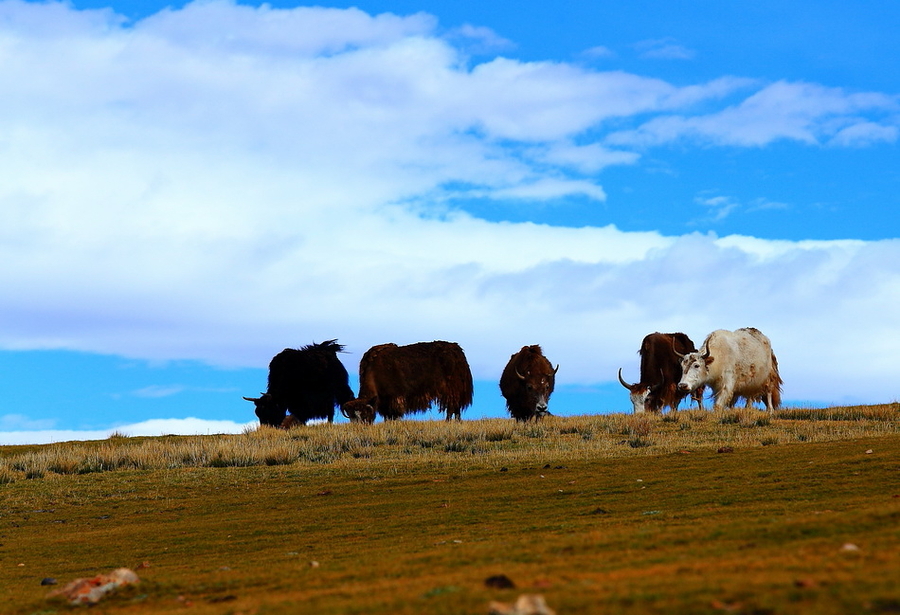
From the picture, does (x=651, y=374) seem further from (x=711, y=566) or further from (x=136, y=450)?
(x=711, y=566)

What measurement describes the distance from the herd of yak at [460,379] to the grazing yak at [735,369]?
28mm

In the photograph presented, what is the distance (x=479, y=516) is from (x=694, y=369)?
16.8 metres

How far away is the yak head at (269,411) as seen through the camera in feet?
114

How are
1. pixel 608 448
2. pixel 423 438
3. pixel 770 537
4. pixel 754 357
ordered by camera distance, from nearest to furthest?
pixel 770 537 → pixel 608 448 → pixel 423 438 → pixel 754 357

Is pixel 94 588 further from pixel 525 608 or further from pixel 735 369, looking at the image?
pixel 735 369

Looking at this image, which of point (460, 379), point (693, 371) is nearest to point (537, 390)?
point (460, 379)

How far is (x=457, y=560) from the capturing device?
8430mm

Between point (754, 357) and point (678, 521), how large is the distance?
811 inches

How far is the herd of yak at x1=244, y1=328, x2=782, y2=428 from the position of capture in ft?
96.0

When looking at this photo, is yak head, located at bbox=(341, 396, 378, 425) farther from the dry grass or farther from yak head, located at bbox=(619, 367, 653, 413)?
yak head, located at bbox=(619, 367, 653, 413)

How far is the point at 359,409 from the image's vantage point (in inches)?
1233

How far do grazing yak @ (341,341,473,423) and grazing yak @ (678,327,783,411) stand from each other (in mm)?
7234

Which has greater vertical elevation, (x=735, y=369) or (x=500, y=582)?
(x=735, y=369)

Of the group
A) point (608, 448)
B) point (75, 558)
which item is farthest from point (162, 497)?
A: point (608, 448)
